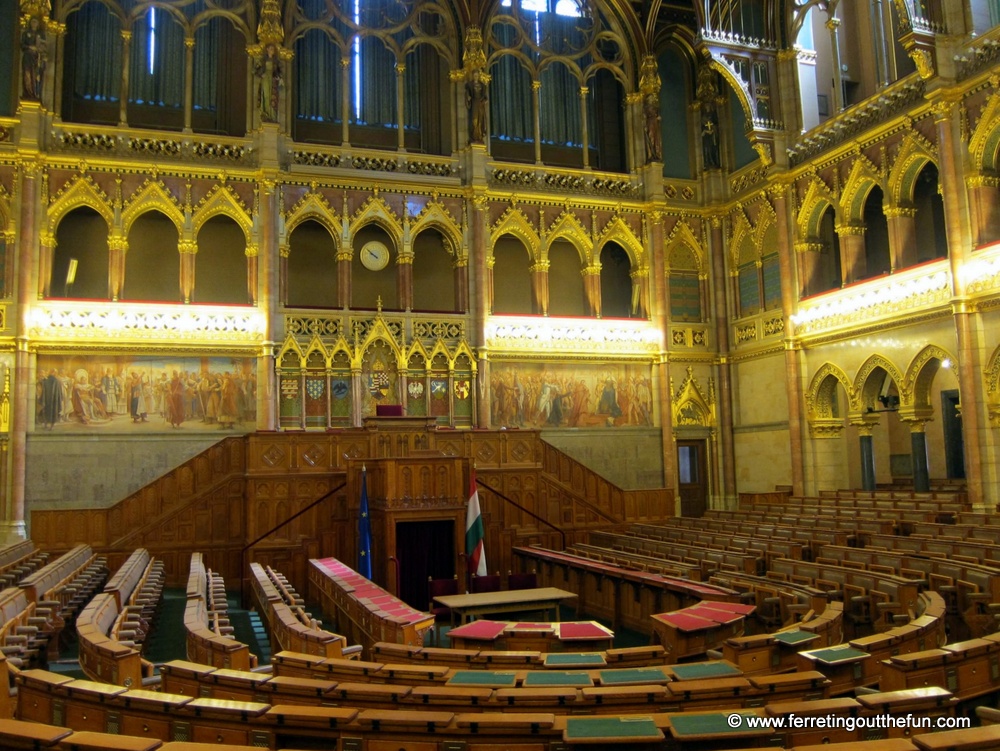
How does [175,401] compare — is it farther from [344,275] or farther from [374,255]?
[374,255]

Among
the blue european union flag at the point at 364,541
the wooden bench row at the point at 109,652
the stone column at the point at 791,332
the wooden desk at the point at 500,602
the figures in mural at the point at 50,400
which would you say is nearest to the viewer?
the wooden bench row at the point at 109,652

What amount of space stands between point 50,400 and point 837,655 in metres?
18.7

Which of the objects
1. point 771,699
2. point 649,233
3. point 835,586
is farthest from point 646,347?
point 771,699

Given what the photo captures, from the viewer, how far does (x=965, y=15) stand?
17844 mm

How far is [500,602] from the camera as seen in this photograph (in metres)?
11.4

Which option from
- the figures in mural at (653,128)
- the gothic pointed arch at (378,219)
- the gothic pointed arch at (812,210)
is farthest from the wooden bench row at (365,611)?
the figures in mural at (653,128)

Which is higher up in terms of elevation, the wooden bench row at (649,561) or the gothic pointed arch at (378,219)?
the gothic pointed arch at (378,219)

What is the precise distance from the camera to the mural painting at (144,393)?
19812 mm

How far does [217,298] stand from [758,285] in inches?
592

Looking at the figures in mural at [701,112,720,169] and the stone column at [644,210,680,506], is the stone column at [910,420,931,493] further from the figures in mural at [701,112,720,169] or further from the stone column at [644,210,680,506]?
the figures in mural at [701,112,720,169]

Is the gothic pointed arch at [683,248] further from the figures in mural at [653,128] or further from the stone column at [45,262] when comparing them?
the stone column at [45,262]

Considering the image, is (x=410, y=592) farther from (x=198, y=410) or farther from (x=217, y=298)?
(x=217, y=298)

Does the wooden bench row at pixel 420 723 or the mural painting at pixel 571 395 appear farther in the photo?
the mural painting at pixel 571 395

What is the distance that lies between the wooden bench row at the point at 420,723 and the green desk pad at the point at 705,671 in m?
0.80
